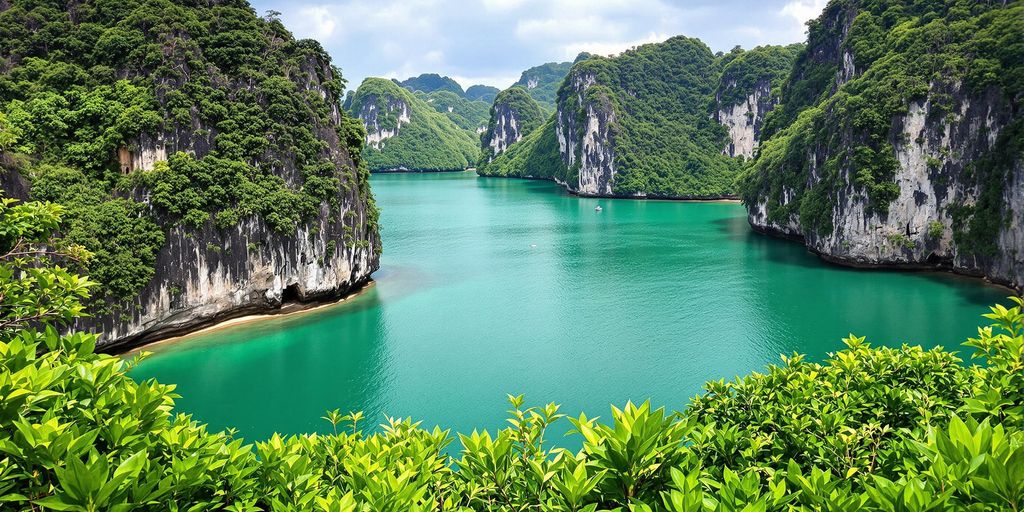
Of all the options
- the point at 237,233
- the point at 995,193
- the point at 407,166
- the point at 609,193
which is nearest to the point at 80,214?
the point at 237,233

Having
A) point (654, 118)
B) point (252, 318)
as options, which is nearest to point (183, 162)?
point (252, 318)

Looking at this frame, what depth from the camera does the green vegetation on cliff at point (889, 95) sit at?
24625 millimetres

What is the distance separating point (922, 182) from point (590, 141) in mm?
45467

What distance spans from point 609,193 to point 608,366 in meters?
52.7

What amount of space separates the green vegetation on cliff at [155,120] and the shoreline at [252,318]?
78.5 inches

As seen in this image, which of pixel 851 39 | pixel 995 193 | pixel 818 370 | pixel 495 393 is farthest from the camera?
pixel 851 39

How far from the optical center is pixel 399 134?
118 m

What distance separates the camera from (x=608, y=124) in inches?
2783

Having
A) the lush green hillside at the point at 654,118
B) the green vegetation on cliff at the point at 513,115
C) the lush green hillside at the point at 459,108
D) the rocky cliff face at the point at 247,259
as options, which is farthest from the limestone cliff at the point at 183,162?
the lush green hillside at the point at 459,108

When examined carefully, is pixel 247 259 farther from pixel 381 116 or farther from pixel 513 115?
pixel 381 116

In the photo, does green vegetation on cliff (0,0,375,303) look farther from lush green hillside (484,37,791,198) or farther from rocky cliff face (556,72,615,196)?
lush green hillside (484,37,791,198)

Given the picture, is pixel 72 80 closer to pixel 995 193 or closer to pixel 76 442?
pixel 76 442

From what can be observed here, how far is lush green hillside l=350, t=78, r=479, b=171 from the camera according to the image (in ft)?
376

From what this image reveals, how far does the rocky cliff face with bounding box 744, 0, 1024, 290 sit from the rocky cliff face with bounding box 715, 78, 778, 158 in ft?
124
